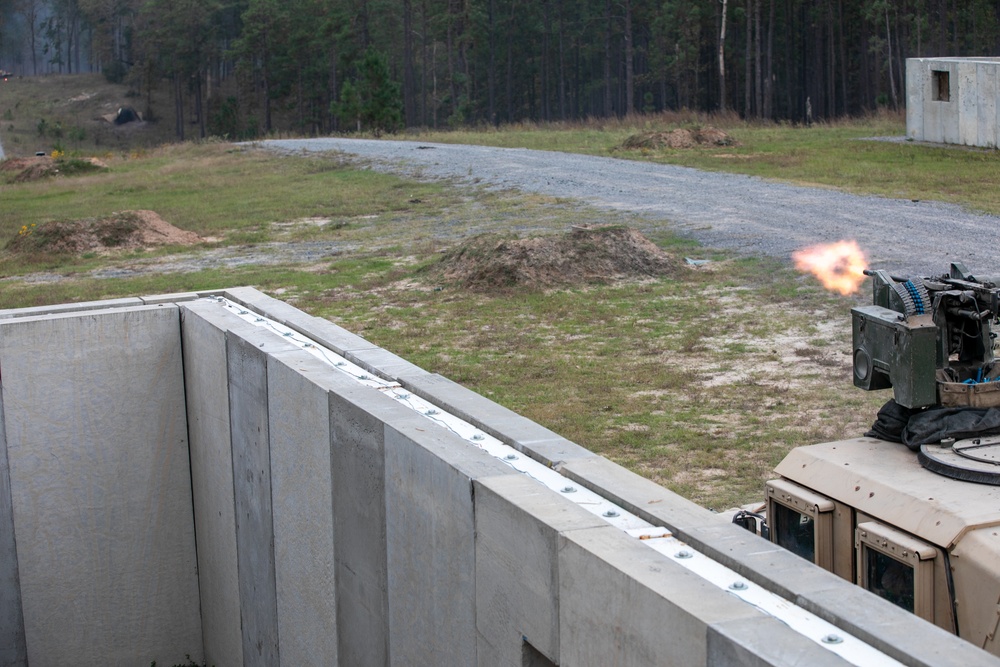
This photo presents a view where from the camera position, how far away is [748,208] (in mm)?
21953

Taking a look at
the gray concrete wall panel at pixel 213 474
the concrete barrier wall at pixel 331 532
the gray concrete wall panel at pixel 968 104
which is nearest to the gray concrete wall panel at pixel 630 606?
the concrete barrier wall at pixel 331 532

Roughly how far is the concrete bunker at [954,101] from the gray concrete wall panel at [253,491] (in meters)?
23.2

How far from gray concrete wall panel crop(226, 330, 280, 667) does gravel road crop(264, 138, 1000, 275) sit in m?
9.42

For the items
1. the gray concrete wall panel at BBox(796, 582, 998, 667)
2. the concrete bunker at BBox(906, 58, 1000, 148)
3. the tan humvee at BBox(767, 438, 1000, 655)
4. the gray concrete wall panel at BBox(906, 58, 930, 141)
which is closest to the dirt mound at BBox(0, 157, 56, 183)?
the gray concrete wall panel at BBox(906, 58, 930, 141)

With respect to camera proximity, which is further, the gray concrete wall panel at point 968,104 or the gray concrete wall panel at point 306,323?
the gray concrete wall panel at point 968,104

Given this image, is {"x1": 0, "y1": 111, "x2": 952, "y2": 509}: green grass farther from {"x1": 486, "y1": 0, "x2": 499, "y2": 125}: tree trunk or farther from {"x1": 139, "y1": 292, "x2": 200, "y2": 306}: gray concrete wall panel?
{"x1": 486, "y1": 0, "x2": 499, "y2": 125}: tree trunk

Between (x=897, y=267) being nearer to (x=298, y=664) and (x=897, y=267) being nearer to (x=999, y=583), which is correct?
(x=298, y=664)

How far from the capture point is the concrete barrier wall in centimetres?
441

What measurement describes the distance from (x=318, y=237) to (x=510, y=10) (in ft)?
203

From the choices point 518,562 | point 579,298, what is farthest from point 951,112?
point 518,562

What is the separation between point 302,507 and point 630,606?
4.24 meters

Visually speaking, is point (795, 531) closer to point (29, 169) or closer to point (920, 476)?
point (920, 476)

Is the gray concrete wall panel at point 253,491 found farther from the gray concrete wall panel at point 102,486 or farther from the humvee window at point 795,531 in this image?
the humvee window at point 795,531

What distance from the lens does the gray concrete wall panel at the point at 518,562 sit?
5023 millimetres
